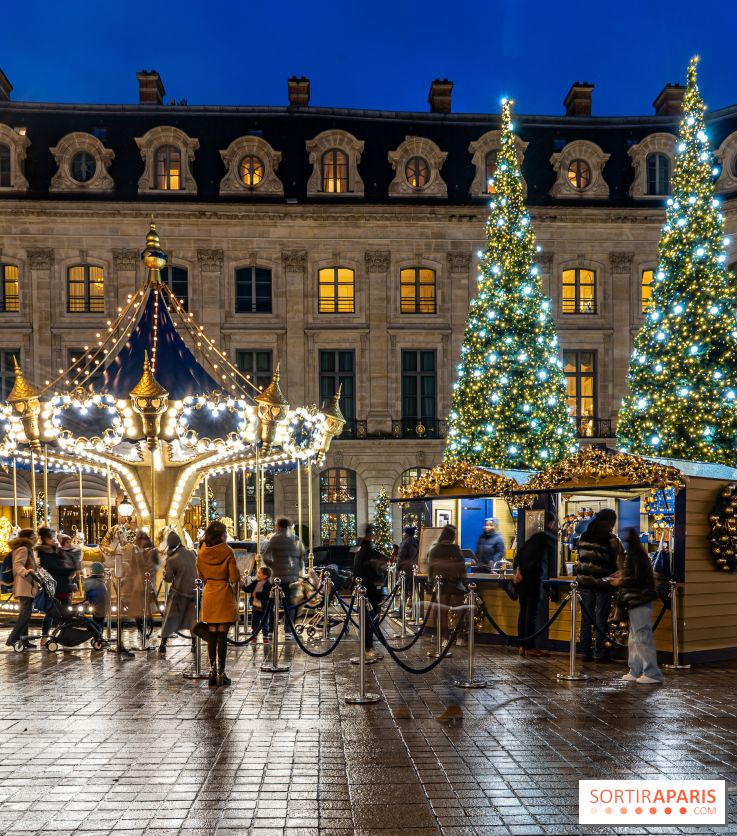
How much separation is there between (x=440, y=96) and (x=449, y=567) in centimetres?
2693

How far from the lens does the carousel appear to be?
52.0 feet

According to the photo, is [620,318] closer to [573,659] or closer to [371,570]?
[371,570]

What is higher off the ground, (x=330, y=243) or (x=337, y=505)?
(x=330, y=243)

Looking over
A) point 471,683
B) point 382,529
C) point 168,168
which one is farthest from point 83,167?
point 471,683

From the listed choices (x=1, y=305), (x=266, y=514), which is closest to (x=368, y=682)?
(x=266, y=514)

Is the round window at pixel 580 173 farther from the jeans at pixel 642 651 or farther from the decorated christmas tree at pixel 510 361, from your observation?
the jeans at pixel 642 651

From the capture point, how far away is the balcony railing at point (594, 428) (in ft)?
107

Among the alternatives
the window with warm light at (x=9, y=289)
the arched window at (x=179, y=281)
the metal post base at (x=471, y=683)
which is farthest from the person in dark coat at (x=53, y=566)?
the window with warm light at (x=9, y=289)

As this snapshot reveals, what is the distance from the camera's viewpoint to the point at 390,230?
108 feet

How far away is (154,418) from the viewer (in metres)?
15.1

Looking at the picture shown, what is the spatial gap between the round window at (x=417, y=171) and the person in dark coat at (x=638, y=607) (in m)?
24.5

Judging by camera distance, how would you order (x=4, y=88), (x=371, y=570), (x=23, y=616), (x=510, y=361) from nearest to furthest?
(x=371, y=570) → (x=23, y=616) → (x=510, y=361) → (x=4, y=88)

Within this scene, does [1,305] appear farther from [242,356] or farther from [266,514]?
[266,514]

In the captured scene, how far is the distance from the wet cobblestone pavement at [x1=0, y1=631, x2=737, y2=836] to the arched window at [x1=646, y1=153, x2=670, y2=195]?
2584 cm
